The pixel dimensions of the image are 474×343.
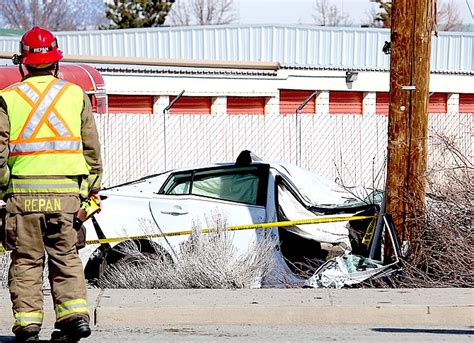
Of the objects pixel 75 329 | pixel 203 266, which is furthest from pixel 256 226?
pixel 75 329

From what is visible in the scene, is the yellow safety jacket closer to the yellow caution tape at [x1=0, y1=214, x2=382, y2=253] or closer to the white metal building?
the yellow caution tape at [x1=0, y1=214, x2=382, y2=253]

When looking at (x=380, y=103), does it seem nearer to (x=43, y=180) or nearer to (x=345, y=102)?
(x=345, y=102)

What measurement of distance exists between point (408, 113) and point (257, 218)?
5.73 ft

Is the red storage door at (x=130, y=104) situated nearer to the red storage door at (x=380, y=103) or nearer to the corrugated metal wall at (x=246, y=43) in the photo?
the red storage door at (x=380, y=103)

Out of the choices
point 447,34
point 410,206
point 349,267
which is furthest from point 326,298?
point 447,34

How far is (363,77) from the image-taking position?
3036 centimetres

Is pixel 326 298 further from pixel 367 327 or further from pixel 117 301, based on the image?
pixel 117 301

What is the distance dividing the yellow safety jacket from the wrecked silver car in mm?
3061

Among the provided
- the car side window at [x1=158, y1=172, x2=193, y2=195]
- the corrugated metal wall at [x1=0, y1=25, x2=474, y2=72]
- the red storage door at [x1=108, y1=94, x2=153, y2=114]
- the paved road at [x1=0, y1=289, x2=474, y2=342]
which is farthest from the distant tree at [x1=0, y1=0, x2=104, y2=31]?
the paved road at [x1=0, y1=289, x2=474, y2=342]

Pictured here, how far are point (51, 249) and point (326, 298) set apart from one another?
2.32m

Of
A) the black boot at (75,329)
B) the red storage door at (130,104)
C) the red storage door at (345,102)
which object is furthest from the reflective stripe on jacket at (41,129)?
the red storage door at (345,102)

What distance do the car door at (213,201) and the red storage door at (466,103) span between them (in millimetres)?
23969

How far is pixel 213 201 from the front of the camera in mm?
9805

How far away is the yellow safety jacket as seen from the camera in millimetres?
6047
